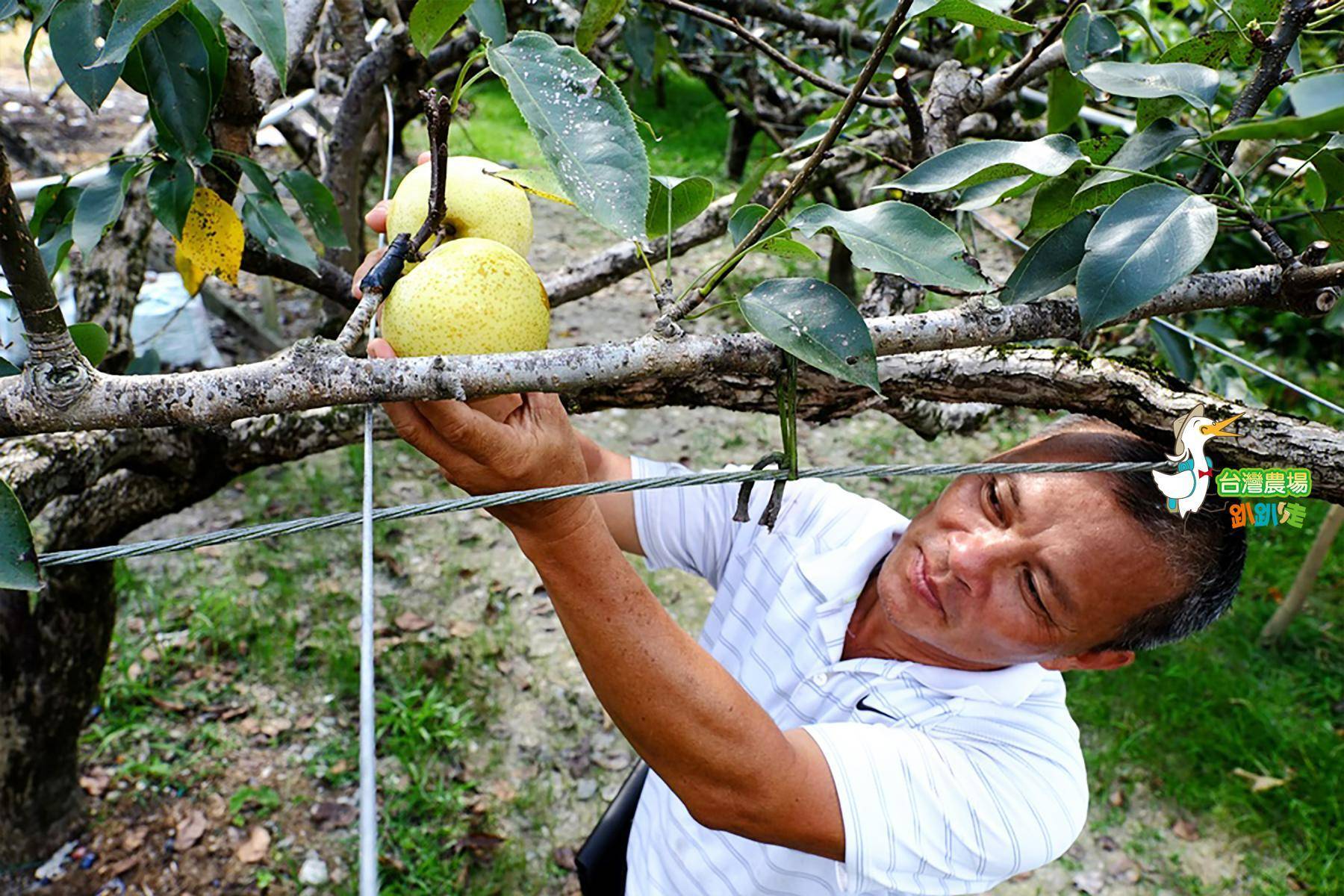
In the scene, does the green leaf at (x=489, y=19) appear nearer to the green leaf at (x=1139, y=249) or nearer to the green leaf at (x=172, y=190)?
the green leaf at (x=172, y=190)

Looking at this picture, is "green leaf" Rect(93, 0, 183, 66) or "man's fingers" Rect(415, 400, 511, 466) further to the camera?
"man's fingers" Rect(415, 400, 511, 466)

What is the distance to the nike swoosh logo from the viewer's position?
135cm

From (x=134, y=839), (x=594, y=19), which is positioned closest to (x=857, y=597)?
(x=594, y=19)

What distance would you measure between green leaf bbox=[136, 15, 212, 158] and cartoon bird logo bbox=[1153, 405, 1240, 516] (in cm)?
120

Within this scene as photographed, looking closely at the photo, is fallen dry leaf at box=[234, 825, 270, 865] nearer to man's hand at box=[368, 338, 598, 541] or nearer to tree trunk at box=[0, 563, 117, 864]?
tree trunk at box=[0, 563, 117, 864]

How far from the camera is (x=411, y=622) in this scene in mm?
3088

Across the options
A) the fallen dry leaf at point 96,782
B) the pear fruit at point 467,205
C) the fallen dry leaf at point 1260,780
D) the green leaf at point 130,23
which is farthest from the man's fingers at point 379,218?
the fallen dry leaf at point 1260,780

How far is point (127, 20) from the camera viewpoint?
0.72m

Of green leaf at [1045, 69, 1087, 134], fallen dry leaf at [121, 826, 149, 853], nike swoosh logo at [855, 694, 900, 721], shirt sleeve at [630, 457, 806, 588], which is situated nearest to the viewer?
nike swoosh logo at [855, 694, 900, 721]

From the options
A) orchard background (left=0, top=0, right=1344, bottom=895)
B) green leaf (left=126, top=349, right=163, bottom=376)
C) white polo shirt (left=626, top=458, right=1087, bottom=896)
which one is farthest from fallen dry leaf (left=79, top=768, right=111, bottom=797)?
white polo shirt (left=626, top=458, right=1087, bottom=896)

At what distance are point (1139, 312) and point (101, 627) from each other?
2.08 metres

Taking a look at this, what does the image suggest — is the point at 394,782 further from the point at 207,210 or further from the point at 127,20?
the point at 127,20

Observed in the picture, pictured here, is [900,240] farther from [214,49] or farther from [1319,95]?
[214,49]

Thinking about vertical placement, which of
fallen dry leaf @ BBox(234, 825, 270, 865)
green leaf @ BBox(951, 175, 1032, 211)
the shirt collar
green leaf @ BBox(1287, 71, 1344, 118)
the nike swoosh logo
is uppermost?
green leaf @ BBox(1287, 71, 1344, 118)
